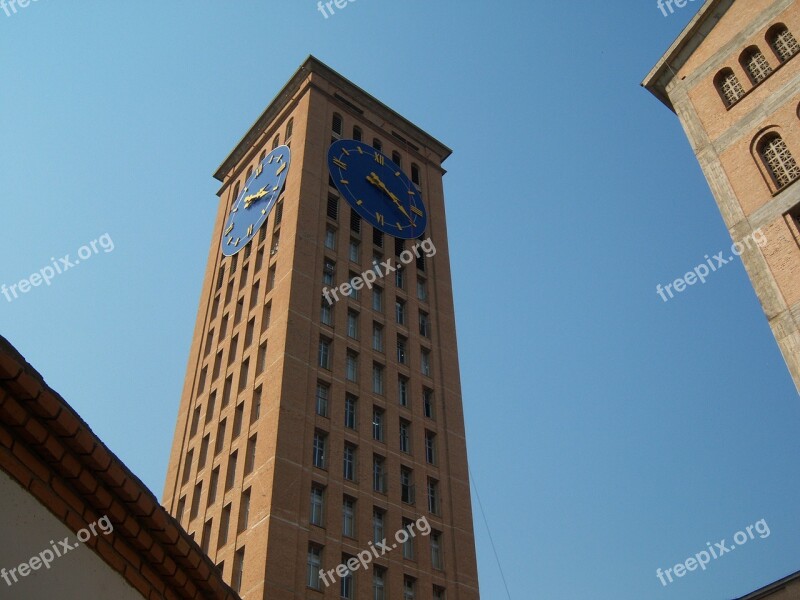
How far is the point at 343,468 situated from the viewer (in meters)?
35.0

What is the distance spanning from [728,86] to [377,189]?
2798 centimetres

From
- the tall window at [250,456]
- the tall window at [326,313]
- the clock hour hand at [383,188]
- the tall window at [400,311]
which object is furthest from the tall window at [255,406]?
the clock hour hand at [383,188]

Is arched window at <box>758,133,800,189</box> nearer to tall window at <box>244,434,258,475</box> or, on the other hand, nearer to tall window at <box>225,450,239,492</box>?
tall window at <box>244,434,258,475</box>

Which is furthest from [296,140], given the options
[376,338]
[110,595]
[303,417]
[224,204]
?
[110,595]

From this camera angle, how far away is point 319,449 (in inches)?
1380

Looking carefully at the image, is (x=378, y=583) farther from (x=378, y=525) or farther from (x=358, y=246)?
(x=358, y=246)

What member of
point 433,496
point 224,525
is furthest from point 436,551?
point 224,525

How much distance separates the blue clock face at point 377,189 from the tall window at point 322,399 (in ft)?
42.1

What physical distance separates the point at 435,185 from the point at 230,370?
20414 mm

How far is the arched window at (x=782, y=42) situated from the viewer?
21.9 metres

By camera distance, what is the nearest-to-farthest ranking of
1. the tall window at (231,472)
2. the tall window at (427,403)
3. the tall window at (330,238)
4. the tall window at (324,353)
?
1. the tall window at (231,472)
2. the tall window at (324,353)
3. the tall window at (427,403)
4. the tall window at (330,238)

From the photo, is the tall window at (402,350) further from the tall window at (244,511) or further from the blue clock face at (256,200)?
the tall window at (244,511)

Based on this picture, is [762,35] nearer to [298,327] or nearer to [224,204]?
[298,327]

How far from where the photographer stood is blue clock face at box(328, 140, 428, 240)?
47.7 meters
